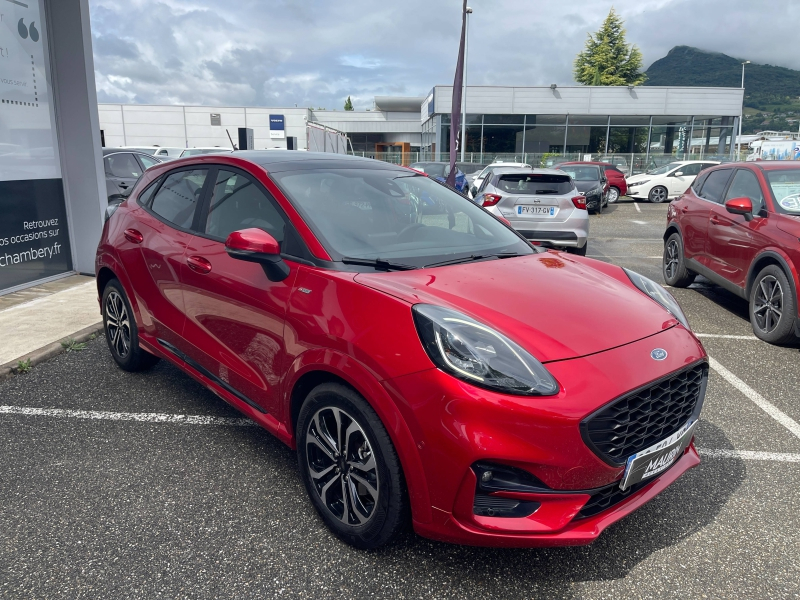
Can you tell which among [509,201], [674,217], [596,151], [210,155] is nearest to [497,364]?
[210,155]

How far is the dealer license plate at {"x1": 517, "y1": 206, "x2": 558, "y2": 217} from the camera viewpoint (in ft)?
28.6

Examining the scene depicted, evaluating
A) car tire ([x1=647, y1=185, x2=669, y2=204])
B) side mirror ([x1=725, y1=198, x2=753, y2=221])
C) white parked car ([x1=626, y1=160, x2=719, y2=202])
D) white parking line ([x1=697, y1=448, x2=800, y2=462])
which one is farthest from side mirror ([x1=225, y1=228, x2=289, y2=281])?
car tire ([x1=647, y1=185, x2=669, y2=204])

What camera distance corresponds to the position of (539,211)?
874 centimetres

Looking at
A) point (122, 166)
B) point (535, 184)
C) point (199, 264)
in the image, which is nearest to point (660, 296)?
point (199, 264)

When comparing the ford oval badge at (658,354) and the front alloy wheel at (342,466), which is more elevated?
the ford oval badge at (658,354)

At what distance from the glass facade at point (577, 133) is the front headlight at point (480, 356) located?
108 ft

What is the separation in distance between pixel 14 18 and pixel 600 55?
54.1m

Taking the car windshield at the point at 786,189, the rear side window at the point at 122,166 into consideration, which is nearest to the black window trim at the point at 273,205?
the car windshield at the point at 786,189

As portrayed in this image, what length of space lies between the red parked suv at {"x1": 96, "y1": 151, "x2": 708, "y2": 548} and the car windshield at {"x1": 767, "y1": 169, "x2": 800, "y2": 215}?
3.32 metres

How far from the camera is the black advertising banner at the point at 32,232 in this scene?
21.1ft

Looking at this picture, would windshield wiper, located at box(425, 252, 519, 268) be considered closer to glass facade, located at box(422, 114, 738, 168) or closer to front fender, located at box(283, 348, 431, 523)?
front fender, located at box(283, 348, 431, 523)

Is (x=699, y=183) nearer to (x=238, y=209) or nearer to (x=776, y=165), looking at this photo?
(x=776, y=165)

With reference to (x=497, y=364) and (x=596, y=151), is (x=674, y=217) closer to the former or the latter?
(x=497, y=364)

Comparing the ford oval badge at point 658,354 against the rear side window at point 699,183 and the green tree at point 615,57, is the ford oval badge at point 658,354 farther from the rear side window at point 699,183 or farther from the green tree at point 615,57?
the green tree at point 615,57
